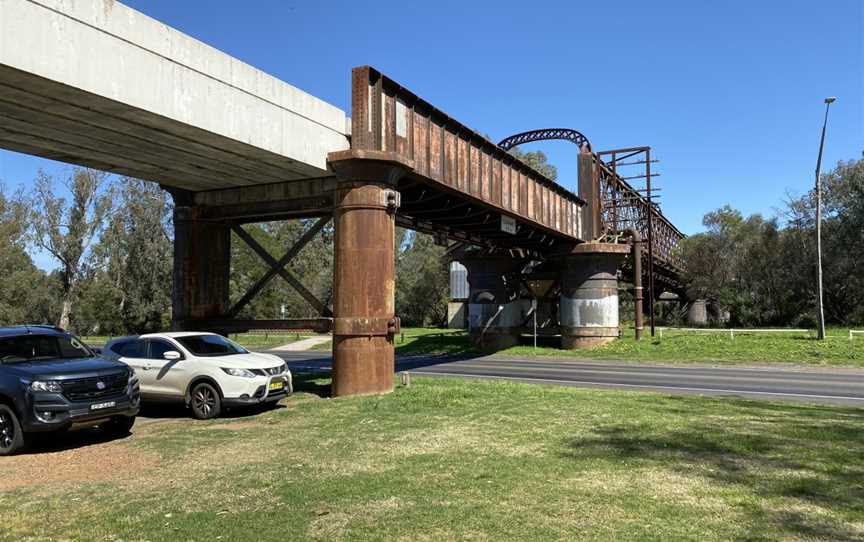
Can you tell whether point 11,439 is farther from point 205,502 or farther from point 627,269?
point 627,269

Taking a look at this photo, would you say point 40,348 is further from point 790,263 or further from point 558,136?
point 790,263

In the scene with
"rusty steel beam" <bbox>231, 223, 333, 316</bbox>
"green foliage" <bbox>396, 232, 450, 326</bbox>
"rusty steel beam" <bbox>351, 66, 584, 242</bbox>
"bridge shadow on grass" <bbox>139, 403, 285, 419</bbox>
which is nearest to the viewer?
"bridge shadow on grass" <bbox>139, 403, 285, 419</bbox>

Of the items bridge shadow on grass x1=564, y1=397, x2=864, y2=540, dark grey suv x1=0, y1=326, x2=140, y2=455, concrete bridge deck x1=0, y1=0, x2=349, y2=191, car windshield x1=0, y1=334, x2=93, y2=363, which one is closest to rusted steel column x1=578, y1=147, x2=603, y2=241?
concrete bridge deck x1=0, y1=0, x2=349, y2=191

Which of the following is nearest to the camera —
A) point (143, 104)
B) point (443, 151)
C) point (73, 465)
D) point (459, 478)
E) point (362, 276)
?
point (459, 478)

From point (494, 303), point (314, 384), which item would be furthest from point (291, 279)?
point (494, 303)

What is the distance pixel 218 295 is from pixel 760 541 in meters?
15.6

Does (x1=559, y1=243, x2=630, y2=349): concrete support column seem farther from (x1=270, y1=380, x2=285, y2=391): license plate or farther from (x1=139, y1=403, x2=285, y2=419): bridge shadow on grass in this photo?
(x1=270, y1=380, x2=285, y2=391): license plate

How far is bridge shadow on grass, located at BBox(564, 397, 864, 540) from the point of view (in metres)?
5.32

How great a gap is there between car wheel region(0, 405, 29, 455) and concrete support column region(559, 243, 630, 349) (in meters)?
28.0

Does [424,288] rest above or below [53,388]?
above

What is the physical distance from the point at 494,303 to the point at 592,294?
596 centimetres

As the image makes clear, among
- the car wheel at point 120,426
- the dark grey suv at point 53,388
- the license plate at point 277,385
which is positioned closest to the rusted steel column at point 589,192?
the license plate at point 277,385

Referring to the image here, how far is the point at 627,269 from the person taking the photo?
44.3 metres

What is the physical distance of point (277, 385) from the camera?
11938 mm
